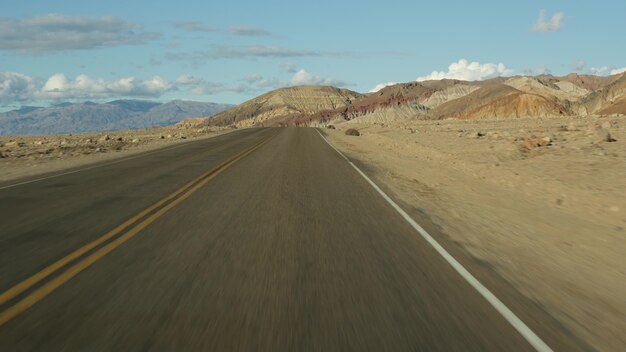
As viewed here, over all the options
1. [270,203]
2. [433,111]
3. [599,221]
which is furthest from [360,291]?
[433,111]

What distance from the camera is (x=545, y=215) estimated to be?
10.9 m

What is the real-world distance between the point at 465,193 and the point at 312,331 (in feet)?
33.7

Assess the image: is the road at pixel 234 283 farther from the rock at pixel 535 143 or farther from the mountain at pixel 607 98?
the mountain at pixel 607 98

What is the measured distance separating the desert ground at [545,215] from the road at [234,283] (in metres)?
0.73

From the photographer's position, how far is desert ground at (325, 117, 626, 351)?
574 centimetres

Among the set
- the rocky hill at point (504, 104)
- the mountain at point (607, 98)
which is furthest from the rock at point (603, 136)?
the mountain at point (607, 98)

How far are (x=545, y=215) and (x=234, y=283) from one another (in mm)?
7540

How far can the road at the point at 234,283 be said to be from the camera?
4207 millimetres

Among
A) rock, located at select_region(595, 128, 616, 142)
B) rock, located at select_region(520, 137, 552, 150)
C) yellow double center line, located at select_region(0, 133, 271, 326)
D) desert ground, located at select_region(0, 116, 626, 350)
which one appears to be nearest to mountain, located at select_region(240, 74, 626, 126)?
rock, located at select_region(595, 128, 616, 142)

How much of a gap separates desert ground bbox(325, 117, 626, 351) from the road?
2.40ft

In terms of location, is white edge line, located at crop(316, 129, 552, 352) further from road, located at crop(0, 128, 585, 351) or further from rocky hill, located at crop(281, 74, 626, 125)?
rocky hill, located at crop(281, 74, 626, 125)

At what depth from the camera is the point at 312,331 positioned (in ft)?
14.1

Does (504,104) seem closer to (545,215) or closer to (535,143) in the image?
(535,143)

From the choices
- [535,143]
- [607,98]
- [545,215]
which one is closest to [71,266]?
[545,215]
